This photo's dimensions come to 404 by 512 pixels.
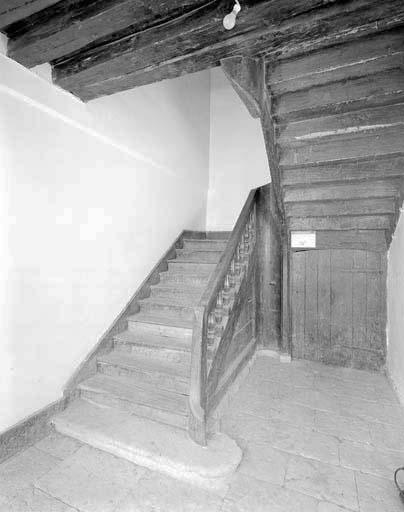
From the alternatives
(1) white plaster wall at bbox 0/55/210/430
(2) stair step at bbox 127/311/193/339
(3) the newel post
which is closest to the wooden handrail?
(3) the newel post

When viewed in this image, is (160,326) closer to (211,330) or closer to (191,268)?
(211,330)

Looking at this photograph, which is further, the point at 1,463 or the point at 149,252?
the point at 149,252

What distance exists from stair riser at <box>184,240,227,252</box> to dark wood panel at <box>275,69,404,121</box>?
1883 millimetres

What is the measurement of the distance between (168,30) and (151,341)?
2.26 metres

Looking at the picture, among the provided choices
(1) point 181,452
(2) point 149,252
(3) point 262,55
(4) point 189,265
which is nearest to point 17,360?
(1) point 181,452

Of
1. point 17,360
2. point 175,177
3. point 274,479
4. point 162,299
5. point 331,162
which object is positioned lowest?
point 274,479

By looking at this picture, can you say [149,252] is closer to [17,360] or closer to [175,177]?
[175,177]

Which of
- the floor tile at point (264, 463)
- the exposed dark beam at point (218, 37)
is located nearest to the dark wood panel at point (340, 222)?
the exposed dark beam at point (218, 37)

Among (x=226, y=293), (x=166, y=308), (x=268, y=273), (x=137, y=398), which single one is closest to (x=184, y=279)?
(x=166, y=308)

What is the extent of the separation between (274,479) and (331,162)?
2286 millimetres

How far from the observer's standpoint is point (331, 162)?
2.39 metres

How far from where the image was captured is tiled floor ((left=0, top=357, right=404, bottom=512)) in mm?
1531

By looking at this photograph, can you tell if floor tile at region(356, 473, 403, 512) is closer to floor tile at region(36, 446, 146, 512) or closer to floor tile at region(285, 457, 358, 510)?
floor tile at region(285, 457, 358, 510)

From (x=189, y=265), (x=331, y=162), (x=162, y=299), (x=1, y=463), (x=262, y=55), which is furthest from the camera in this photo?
(x=189, y=265)
